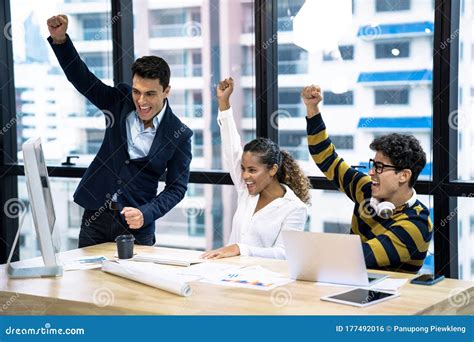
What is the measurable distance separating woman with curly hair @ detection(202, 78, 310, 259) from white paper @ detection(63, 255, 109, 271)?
0.52 m

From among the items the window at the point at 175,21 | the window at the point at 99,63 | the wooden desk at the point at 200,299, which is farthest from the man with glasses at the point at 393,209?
the window at the point at 99,63

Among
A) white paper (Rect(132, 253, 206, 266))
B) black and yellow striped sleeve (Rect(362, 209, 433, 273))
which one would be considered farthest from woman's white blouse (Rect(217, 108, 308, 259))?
black and yellow striped sleeve (Rect(362, 209, 433, 273))

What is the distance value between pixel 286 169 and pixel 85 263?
3.54 ft

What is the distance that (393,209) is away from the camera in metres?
3.19

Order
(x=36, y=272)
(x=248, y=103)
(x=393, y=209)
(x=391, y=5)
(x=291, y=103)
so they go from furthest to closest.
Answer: (x=248, y=103), (x=291, y=103), (x=391, y=5), (x=393, y=209), (x=36, y=272)

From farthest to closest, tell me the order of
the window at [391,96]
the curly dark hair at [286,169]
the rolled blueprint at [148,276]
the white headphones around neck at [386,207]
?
1. the window at [391,96]
2. the curly dark hair at [286,169]
3. the white headphones around neck at [386,207]
4. the rolled blueprint at [148,276]

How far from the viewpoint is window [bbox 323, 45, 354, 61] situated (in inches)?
170

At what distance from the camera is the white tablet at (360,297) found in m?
2.53

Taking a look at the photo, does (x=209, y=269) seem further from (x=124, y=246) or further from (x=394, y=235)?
(x=394, y=235)

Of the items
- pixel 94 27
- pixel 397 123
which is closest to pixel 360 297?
pixel 397 123

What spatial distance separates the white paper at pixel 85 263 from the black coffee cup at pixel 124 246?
0.08 m

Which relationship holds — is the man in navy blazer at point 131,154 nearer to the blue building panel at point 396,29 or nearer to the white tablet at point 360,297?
the blue building panel at point 396,29
